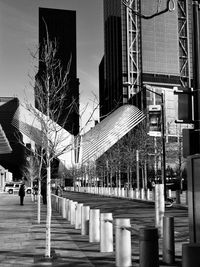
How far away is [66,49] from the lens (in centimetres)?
5209

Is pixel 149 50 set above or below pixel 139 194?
above

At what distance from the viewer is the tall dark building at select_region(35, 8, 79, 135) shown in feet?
53.6

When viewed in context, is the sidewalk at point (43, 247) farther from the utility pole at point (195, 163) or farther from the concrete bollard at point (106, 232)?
the utility pole at point (195, 163)

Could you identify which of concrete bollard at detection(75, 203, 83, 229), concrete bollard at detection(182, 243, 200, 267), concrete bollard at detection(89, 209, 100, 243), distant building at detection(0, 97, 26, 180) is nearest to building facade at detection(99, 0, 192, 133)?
distant building at detection(0, 97, 26, 180)

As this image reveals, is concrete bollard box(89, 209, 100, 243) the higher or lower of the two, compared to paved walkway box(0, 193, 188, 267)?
higher

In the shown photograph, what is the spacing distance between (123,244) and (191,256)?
3547 mm

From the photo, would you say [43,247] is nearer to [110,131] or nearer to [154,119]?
[154,119]

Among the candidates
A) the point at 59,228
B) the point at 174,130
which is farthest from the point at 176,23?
the point at 59,228

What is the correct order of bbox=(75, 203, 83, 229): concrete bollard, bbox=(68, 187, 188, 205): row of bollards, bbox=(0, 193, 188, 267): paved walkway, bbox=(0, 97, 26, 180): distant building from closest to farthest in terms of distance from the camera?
bbox=(0, 193, 188, 267): paved walkway, bbox=(75, 203, 83, 229): concrete bollard, bbox=(68, 187, 188, 205): row of bollards, bbox=(0, 97, 26, 180): distant building

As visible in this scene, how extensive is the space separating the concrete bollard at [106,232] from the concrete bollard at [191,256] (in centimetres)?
523

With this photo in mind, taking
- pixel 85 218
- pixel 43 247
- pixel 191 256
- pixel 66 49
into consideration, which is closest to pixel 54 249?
pixel 43 247

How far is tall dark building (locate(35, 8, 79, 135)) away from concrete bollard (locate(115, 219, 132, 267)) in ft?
19.3

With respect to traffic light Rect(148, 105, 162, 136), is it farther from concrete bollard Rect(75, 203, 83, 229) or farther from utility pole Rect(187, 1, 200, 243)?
utility pole Rect(187, 1, 200, 243)

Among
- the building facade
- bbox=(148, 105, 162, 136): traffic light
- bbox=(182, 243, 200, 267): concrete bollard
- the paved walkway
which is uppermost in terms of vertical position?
the building facade
